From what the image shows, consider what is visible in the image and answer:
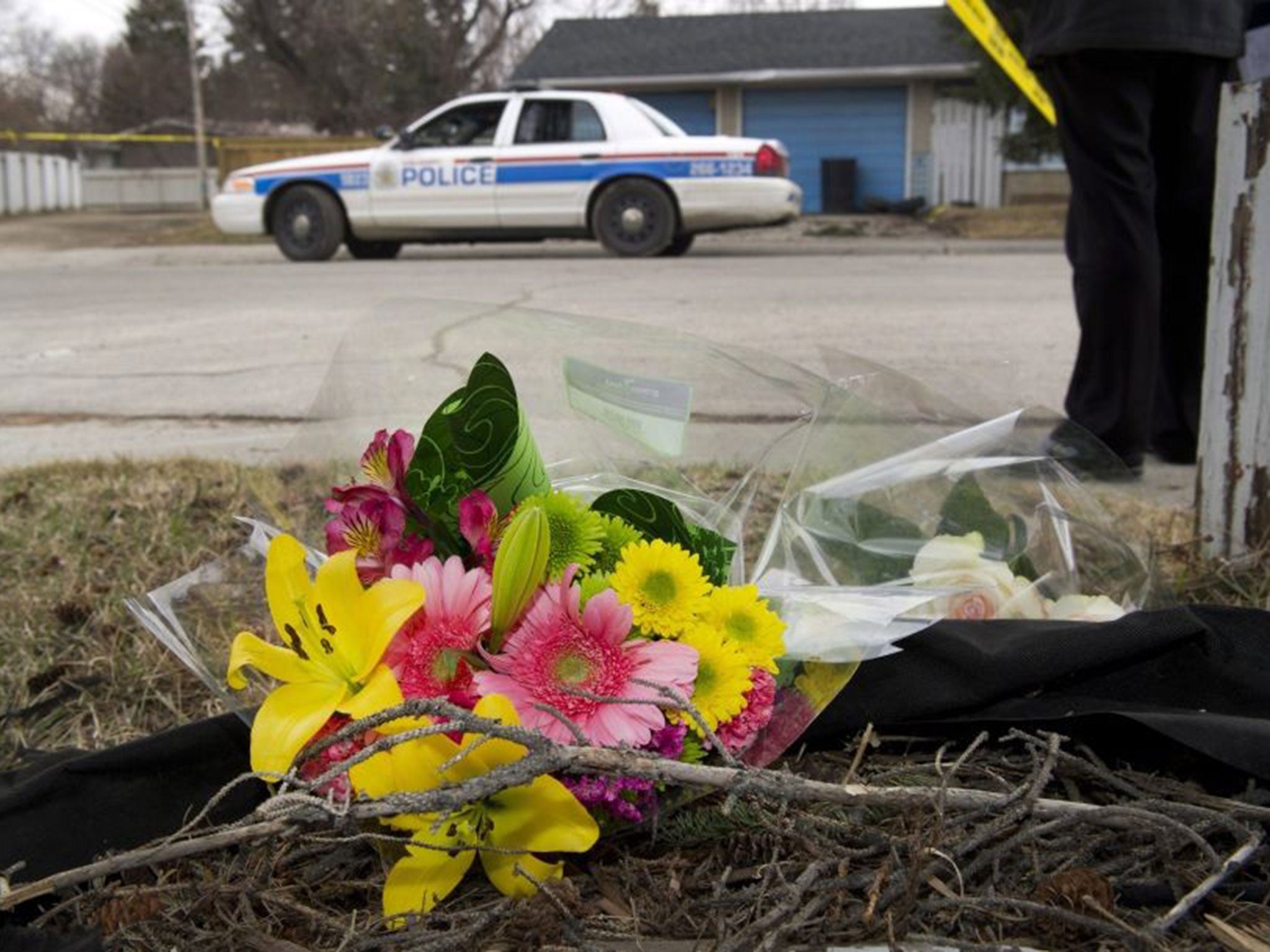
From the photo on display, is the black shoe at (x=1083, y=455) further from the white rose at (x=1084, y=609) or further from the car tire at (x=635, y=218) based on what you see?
the car tire at (x=635, y=218)

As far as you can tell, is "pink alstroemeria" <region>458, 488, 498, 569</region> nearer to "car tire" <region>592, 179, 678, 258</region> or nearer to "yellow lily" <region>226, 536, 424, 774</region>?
"yellow lily" <region>226, 536, 424, 774</region>

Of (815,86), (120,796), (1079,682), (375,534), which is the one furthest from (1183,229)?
(815,86)

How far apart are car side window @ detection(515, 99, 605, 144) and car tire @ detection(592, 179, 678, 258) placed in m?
0.59

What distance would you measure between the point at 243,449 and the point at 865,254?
35.6 ft

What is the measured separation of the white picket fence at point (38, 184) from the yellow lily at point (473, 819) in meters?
33.1

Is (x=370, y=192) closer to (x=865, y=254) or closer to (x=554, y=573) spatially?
(x=865, y=254)

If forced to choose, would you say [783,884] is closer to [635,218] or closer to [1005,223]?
[635,218]

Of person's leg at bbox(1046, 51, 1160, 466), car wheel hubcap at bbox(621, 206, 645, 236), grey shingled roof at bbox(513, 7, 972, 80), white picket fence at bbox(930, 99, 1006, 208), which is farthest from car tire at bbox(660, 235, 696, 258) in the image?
grey shingled roof at bbox(513, 7, 972, 80)

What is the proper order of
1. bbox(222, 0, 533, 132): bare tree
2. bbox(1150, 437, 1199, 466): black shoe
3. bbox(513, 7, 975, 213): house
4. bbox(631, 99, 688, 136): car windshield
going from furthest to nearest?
bbox(222, 0, 533, 132): bare tree
bbox(513, 7, 975, 213): house
bbox(631, 99, 688, 136): car windshield
bbox(1150, 437, 1199, 466): black shoe

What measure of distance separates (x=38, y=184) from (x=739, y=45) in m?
17.6

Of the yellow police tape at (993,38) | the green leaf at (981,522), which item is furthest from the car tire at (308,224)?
the green leaf at (981,522)

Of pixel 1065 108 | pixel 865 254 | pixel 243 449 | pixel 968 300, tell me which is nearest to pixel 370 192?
pixel 865 254

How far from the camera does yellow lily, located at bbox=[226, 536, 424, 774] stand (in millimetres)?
1308

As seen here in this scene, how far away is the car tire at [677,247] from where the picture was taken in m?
13.3
